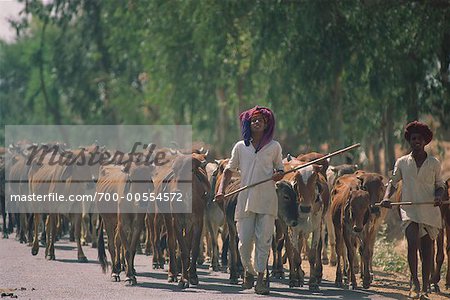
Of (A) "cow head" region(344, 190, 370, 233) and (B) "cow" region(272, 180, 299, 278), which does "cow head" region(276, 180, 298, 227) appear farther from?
(A) "cow head" region(344, 190, 370, 233)

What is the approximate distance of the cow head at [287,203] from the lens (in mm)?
18328

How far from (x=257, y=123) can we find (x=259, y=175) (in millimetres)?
691

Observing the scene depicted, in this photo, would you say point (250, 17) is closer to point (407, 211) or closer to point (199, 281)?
point (199, 281)

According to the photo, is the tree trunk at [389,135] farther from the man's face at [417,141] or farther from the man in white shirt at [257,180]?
the man's face at [417,141]

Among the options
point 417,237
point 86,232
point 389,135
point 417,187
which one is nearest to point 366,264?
point 417,237

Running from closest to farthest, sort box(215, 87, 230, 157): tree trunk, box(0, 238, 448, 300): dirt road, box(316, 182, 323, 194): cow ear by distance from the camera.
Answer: box(0, 238, 448, 300): dirt road
box(316, 182, 323, 194): cow ear
box(215, 87, 230, 157): tree trunk

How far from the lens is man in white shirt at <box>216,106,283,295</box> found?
16.9 metres

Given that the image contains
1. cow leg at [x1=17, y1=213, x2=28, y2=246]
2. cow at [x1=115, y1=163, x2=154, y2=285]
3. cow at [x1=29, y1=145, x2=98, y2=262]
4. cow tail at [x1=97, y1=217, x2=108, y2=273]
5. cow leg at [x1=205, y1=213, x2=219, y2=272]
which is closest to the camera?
cow at [x1=115, y1=163, x2=154, y2=285]

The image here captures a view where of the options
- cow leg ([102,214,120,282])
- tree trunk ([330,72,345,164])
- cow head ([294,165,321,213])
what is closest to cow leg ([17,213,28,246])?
cow leg ([102,214,120,282])

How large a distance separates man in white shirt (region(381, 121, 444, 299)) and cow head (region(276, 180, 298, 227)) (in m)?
2.05

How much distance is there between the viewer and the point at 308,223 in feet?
61.6

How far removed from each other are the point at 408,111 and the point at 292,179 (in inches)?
494

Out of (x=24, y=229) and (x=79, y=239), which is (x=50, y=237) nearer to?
(x=79, y=239)

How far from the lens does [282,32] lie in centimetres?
3306
